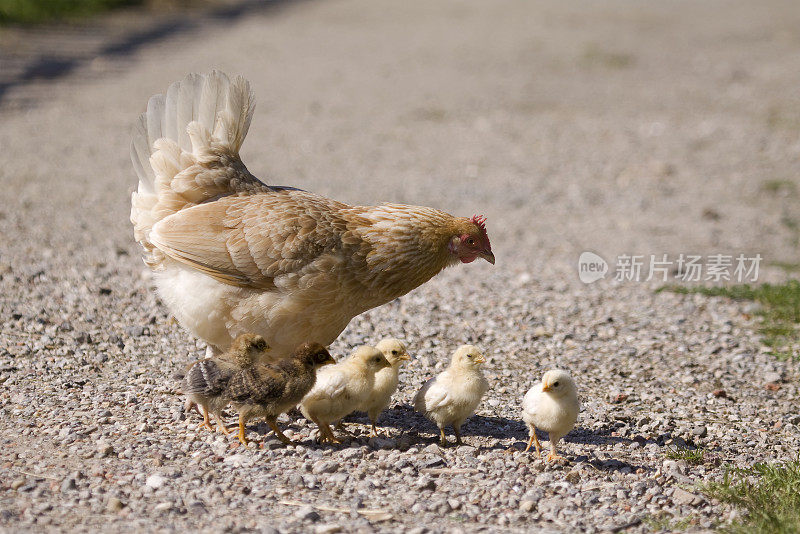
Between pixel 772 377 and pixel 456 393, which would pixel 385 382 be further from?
pixel 772 377

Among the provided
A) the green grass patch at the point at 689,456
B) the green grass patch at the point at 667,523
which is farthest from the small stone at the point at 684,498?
the green grass patch at the point at 689,456

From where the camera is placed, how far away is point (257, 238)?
4660 mm

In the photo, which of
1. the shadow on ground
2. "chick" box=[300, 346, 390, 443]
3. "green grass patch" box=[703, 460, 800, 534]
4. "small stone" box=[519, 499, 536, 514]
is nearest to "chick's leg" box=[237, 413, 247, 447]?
"chick" box=[300, 346, 390, 443]

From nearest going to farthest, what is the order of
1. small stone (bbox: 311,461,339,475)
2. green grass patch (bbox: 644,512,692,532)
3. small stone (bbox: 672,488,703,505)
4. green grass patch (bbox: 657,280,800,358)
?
green grass patch (bbox: 644,512,692,532) → small stone (bbox: 672,488,703,505) → small stone (bbox: 311,461,339,475) → green grass patch (bbox: 657,280,800,358)

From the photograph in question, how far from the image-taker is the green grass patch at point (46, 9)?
16.9m

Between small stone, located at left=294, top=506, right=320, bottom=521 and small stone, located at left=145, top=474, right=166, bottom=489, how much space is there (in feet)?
2.20

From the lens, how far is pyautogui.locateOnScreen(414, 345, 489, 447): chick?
452cm

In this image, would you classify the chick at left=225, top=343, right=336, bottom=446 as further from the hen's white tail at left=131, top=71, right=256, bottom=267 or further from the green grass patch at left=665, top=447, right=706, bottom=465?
the green grass patch at left=665, top=447, right=706, bottom=465

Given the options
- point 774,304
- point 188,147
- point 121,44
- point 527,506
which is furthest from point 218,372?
point 121,44

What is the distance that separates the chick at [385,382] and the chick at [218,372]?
64cm

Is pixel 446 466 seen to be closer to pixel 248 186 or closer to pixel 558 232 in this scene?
pixel 248 186

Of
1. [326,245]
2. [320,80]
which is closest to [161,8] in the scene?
[320,80]

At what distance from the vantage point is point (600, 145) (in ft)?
42.5

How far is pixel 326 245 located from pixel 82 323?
230 cm
